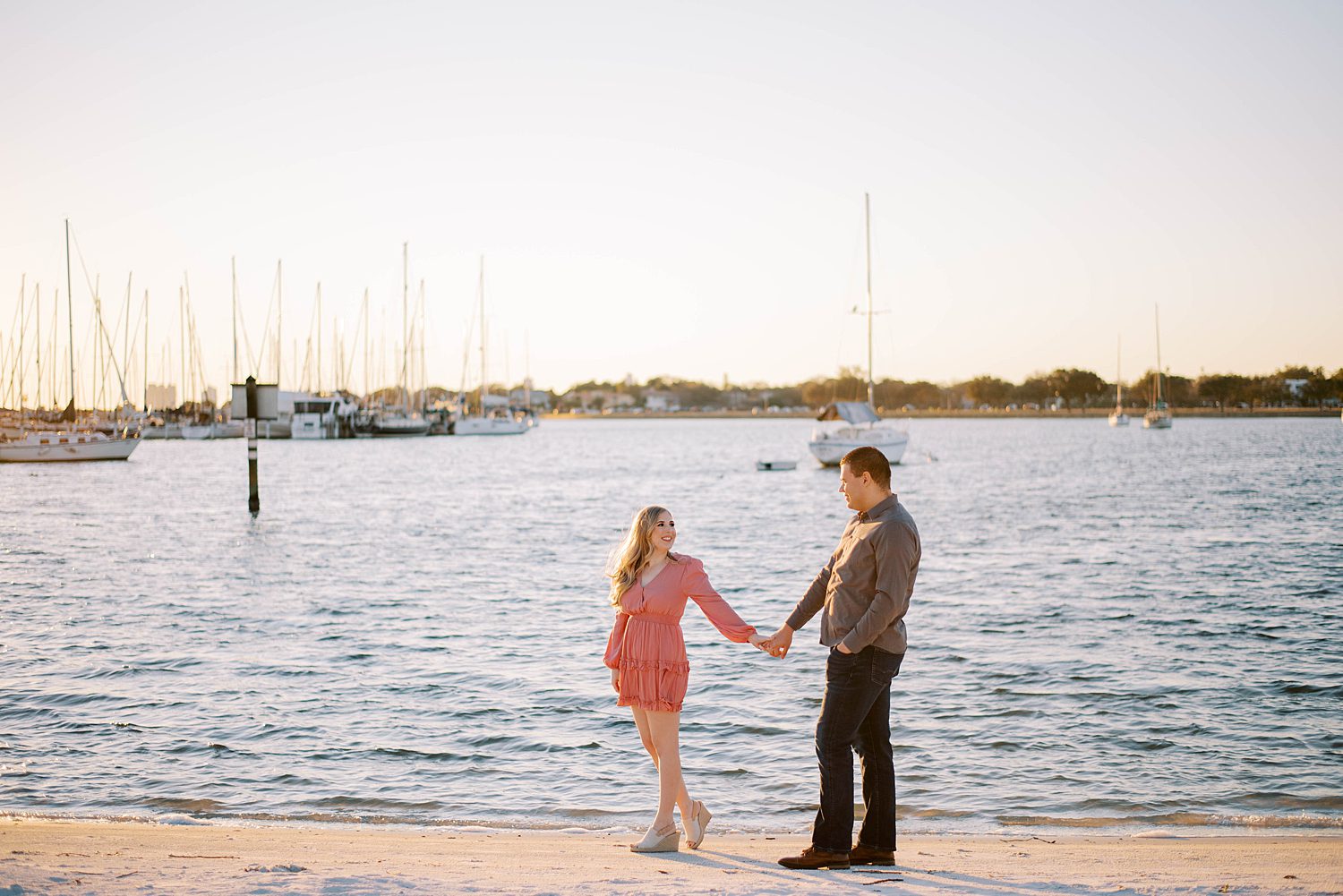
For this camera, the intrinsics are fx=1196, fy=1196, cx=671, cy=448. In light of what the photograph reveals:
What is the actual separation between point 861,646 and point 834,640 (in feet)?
0.61

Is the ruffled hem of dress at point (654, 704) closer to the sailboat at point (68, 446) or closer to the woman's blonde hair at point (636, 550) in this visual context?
the woman's blonde hair at point (636, 550)

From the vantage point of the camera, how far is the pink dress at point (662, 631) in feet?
21.3

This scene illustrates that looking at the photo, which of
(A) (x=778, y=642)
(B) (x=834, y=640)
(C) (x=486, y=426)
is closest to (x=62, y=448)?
(A) (x=778, y=642)

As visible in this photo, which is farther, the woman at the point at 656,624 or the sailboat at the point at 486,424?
the sailboat at the point at 486,424

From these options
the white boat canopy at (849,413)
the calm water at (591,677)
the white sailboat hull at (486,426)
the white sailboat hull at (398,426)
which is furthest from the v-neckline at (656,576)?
the white sailboat hull at (486,426)

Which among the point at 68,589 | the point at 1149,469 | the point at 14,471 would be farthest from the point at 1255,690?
the point at 14,471

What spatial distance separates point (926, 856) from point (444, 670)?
868cm

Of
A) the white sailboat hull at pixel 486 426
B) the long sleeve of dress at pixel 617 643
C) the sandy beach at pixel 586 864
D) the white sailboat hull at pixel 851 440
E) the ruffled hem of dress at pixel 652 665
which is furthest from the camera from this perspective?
the white sailboat hull at pixel 486 426

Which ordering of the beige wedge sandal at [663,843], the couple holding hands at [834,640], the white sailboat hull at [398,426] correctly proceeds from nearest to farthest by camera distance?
the couple holding hands at [834,640], the beige wedge sandal at [663,843], the white sailboat hull at [398,426]

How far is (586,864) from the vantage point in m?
6.62

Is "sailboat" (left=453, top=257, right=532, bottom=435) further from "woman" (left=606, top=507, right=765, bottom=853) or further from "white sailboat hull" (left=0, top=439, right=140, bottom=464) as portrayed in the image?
"woman" (left=606, top=507, right=765, bottom=853)

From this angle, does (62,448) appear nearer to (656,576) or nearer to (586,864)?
(586,864)

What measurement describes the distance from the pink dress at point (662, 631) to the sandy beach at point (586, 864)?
3.08ft

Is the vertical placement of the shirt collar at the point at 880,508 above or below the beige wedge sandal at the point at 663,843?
above
